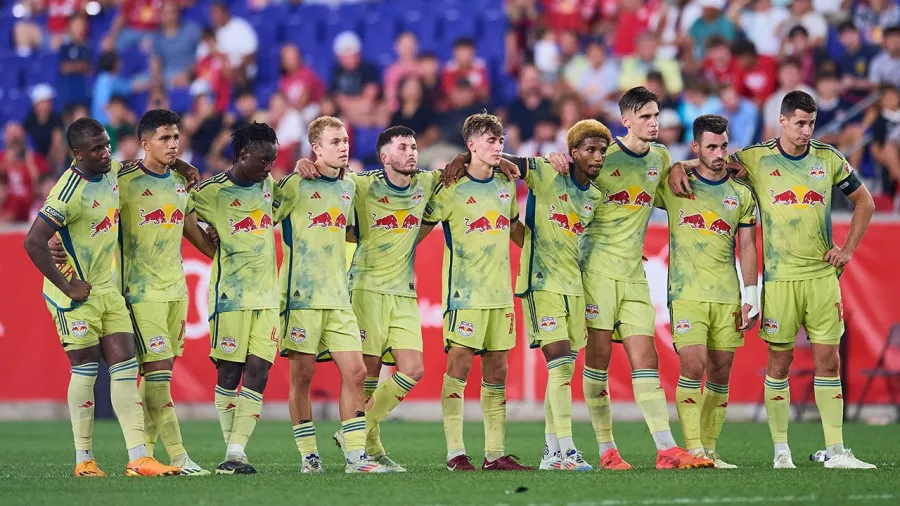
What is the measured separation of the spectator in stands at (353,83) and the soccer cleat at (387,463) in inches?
398

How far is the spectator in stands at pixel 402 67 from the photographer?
66.0 feet

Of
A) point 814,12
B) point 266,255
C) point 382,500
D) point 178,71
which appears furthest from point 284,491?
point 178,71

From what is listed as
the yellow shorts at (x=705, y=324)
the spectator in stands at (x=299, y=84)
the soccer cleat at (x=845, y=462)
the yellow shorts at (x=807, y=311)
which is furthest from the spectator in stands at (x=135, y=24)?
the soccer cleat at (x=845, y=462)

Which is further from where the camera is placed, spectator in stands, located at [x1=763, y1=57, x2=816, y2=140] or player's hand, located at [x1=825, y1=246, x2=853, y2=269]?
spectator in stands, located at [x1=763, y1=57, x2=816, y2=140]

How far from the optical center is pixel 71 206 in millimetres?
9055

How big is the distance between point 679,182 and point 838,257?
130 centimetres

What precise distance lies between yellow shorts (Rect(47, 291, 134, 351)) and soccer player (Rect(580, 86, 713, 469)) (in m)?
3.42

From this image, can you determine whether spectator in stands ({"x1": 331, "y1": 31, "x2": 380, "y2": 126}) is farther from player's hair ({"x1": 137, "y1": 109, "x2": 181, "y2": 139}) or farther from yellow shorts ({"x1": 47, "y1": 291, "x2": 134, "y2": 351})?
yellow shorts ({"x1": 47, "y1": 291, "x2": 134, "y2": 351})

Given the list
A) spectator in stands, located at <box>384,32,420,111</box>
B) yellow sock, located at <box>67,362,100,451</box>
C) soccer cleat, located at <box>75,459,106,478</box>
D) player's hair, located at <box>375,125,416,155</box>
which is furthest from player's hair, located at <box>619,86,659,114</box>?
spectator in stands, located at <box>384,32,420,111</box>

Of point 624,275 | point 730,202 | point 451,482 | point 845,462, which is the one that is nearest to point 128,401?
point 451,482

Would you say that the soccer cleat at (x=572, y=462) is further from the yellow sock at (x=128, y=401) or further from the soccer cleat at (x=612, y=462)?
the yellow sock at (x=128, y=401)

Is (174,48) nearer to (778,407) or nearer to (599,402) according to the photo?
(599,402)

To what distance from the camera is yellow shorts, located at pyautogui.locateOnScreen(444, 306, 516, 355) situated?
9758 mm

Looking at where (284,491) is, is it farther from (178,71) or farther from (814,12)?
(178,71)
